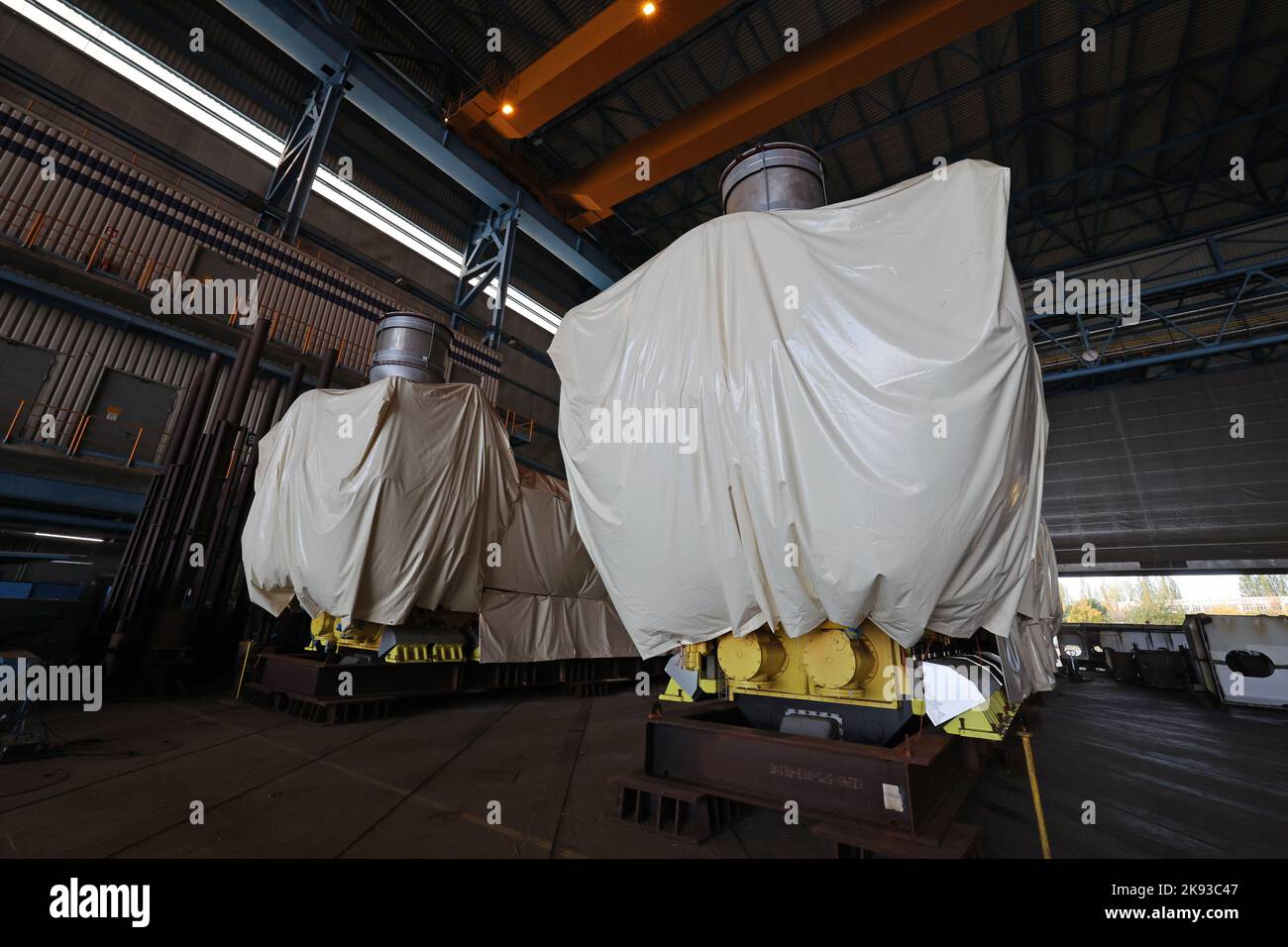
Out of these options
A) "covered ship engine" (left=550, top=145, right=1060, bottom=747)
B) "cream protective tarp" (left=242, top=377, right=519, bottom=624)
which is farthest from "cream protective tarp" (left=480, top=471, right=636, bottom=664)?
"covered ship engine" (left=550, top=145, right=1060, bottom=747)

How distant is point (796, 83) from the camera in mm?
9438

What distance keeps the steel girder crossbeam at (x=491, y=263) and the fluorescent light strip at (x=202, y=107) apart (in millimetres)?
609

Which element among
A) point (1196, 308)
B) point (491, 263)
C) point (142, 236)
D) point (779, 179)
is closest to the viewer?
point (779, 179)

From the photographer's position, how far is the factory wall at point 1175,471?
45.8 feet

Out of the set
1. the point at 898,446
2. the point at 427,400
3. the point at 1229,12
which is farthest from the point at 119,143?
the point at 1229,12

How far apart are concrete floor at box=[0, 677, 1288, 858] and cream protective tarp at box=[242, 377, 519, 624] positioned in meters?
1.16

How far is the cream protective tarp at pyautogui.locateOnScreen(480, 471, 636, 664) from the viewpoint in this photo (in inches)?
226

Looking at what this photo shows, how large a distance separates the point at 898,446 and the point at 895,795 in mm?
1329

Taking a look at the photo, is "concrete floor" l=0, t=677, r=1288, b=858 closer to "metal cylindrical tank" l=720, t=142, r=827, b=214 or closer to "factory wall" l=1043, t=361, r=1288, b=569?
"metal cylindrical tank" l=720, t=142, r=827, b=214

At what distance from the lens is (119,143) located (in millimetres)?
8742

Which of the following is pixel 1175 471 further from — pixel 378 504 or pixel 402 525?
pixel 378 504

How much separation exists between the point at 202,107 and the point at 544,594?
39.4ft

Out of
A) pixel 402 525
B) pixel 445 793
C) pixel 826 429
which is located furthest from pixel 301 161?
pixel 826 429

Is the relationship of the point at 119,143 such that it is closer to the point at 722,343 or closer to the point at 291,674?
the point at 291,674
